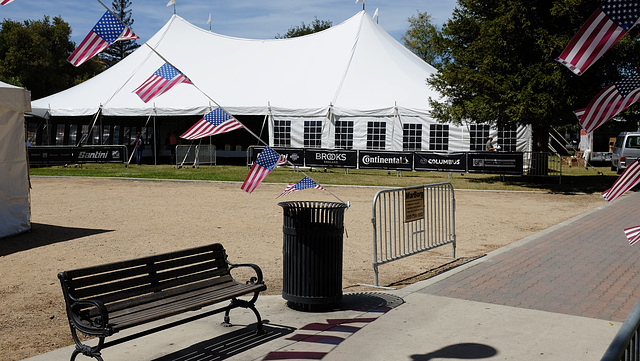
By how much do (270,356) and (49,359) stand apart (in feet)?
5.93

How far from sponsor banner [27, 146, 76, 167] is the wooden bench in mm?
24370

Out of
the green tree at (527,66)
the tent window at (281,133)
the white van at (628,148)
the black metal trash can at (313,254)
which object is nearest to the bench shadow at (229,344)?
the black metal trash can at (313,254)

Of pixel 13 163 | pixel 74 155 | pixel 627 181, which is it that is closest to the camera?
pixel 627 181

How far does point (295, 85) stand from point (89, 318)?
84.5 feet

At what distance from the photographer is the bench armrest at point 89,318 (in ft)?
14.8

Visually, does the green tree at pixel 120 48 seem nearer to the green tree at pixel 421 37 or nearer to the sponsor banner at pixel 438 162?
the green tree at pixel 421 37

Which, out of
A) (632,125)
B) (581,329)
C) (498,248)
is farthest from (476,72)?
(581,329)

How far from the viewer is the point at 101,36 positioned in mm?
7098

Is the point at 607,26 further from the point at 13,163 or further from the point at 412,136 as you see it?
the point at 412,136

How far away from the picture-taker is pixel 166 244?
33.9 ft

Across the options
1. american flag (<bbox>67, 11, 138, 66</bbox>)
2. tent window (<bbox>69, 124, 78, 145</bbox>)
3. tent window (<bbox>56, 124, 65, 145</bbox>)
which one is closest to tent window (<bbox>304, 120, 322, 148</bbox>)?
tent window (<bbox>69, 124, 78, 145</bbox>)

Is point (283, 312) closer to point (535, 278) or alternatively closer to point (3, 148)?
point (535, 278)

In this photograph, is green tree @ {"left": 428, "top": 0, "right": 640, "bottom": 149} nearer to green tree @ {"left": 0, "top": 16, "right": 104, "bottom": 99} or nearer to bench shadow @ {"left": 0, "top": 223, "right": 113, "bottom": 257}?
bench shadow @ {"left": 0, "top": 223, "right": 113, "bottom": 257}

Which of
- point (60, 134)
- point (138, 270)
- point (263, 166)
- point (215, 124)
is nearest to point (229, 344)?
point (138, 270)
